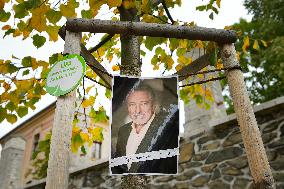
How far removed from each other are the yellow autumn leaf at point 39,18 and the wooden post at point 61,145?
112 centimetres

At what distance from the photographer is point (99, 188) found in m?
6.12

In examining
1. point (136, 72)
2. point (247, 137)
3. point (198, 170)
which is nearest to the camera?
point (247, 137)

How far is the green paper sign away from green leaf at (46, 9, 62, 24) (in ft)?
2.65

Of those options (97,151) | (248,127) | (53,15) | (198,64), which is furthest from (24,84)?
(97,151)

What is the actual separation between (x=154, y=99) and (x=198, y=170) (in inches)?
112

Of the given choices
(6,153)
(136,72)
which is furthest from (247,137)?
(6,153)

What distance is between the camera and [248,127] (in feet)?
6.72

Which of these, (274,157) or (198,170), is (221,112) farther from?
(274,157)

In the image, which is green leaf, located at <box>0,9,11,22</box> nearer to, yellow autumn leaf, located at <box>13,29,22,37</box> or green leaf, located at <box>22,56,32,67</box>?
yellow autumn leaf, located at <box>13,29,22,37</box>

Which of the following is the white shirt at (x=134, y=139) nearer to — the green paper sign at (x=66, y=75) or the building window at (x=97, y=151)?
the green paper sign at (x=66, y=75)

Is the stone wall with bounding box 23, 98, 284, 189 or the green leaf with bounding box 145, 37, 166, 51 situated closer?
the green leaf with bounding box 145, 37, 166, 51

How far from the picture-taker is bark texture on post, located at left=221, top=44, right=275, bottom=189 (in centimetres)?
189

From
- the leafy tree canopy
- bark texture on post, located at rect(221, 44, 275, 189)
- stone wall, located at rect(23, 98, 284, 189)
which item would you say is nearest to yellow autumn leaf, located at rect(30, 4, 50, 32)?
bark texture on post, located at rect(221, 44, 275, 189)

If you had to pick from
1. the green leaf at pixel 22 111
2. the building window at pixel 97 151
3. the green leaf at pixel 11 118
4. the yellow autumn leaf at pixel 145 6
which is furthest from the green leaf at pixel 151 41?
the building window at pixel 97 151
